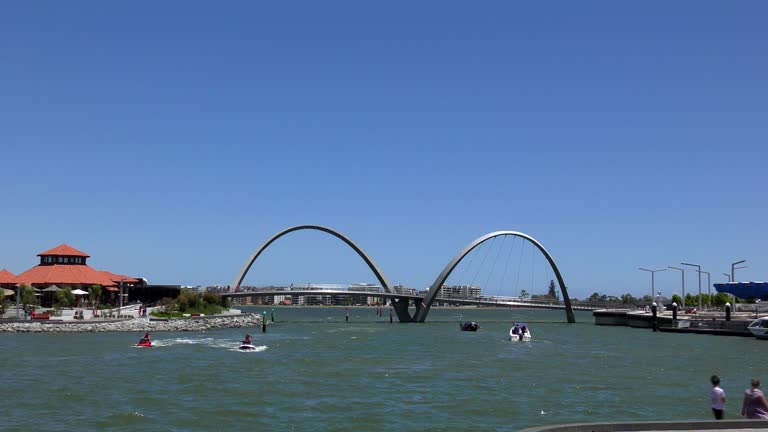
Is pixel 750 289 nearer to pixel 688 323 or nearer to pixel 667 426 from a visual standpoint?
pixel 688 323

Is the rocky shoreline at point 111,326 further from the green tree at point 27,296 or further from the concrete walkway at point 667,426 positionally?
the concrete walkway at point 667,426

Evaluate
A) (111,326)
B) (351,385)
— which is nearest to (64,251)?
(111,326)

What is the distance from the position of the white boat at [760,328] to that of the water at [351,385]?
14881 millimetres

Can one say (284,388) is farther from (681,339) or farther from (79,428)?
(681,339)

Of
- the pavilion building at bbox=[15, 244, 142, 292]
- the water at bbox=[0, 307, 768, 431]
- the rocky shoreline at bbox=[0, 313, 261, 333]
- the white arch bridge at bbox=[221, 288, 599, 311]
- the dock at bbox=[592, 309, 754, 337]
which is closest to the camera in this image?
the water at bbox=[0, 307, 768, 431]

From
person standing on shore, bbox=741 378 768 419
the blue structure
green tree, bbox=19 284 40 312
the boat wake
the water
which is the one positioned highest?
the blue structure

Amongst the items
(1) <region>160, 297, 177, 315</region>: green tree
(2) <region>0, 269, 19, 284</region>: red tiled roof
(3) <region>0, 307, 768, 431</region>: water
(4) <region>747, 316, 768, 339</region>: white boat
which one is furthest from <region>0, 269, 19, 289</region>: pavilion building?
(4) <region>747, 316, 768, 339</region>: white boat

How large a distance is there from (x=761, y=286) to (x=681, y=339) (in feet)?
185

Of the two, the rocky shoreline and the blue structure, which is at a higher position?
the blue structure

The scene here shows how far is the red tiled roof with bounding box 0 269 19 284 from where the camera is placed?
103525mm

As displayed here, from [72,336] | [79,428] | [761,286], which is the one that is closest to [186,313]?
[72,336]

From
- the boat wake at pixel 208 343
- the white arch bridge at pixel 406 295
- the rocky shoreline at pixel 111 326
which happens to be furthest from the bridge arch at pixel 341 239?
the boat wake at pixel 208 343

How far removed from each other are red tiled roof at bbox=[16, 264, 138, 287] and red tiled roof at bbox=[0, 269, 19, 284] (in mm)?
433

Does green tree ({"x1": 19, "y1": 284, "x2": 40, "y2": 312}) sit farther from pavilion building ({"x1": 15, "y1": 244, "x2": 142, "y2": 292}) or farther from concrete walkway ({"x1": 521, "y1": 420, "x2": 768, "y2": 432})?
concrete walkway ({"x1": 521, "y1": 420, "x2": 768, "y2": 432})
